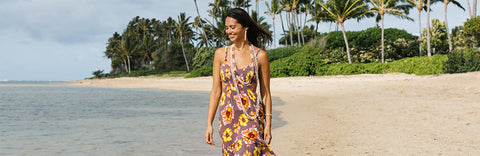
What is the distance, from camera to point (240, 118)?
Answer: 261cm

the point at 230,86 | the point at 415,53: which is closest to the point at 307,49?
the point at 415,53

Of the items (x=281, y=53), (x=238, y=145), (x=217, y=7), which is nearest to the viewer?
(x=238, y=145)

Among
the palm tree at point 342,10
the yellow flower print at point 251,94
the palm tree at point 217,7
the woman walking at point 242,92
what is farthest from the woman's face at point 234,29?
the palm tree at point 217,7

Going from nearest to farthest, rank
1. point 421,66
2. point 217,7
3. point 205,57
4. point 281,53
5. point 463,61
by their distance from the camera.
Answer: point 463,61 < point 421,66 < point 281,53 < point 205,57 < point 217,7

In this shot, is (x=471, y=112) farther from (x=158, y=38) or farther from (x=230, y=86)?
(x=158, y=38)

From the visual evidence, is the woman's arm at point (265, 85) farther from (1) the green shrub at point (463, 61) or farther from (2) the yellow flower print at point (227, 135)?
(1) the green shrub at point (463, 61)

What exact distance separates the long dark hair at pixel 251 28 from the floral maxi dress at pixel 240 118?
0.31m

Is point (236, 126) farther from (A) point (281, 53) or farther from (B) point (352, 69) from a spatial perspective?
(A) point (281, 53)

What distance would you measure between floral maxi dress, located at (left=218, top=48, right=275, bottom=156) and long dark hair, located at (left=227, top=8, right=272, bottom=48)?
12.3 inches

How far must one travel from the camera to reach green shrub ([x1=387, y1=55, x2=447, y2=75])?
1948 cm

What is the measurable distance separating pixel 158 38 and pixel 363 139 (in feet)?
247

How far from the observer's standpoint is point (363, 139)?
6.13 m

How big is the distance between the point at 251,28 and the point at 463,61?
19.0m

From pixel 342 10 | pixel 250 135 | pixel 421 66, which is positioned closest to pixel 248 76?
pixel 250 135
